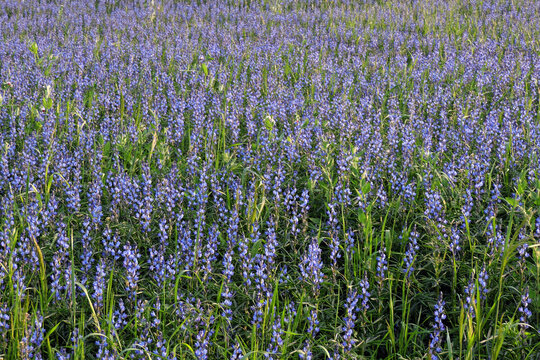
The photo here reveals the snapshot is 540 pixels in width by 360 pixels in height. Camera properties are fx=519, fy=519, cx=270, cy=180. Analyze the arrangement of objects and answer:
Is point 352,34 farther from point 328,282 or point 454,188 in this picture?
point 328,282

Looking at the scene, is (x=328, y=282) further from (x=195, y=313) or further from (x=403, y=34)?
(x=403, y=34)

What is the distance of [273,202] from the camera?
4.21m

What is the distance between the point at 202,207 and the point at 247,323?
1129 mm

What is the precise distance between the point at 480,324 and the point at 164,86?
5.37 meters

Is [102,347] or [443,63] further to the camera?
[443,63]

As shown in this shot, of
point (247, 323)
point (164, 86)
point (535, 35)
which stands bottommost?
point (247, 323)

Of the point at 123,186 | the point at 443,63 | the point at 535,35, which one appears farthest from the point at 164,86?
the point at 535,35

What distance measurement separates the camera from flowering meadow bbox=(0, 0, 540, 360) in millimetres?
2947

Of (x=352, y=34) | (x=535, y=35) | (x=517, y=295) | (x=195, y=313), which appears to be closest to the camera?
(x=195, y=313)

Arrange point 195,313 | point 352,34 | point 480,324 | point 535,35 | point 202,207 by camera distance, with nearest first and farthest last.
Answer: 1. point 480,324
2. point 195,313
3. point 202,207
4. point 535,35
5. point 352,34

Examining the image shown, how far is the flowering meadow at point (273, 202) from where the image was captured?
2.95 metres

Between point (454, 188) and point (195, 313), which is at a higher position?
point (454, 188)

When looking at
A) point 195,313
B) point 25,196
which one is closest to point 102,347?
point 195,313

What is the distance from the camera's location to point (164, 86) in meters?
7.03
